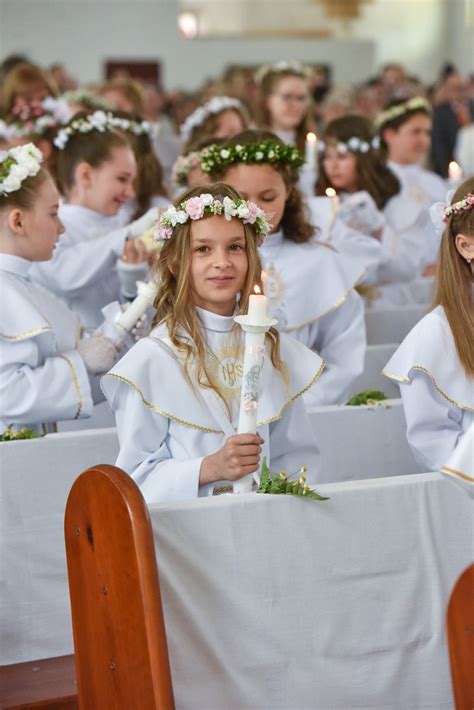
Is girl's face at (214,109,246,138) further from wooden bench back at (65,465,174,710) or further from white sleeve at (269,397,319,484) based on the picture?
wooden bench back at (65,465,174,710)

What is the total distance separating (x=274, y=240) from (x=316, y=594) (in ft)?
6.55

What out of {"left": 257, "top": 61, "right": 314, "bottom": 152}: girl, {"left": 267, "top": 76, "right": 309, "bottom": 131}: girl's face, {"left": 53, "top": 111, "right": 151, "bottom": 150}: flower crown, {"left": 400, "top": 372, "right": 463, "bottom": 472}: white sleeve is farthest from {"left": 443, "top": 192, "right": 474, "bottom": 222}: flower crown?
{"left": 267, "top": 76, "right": 309, "bottom": 131}: girl's face

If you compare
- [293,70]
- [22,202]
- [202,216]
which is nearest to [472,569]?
[202,216]

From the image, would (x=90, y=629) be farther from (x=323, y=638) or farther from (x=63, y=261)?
(x=63, y=261)

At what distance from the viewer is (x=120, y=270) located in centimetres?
438

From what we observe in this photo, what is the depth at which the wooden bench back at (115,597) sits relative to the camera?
7.68 ft

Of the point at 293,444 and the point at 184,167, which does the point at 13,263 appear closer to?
the point at 293,444

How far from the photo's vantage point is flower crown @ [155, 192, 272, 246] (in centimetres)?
303

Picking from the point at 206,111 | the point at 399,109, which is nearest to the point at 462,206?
the point at 206,111

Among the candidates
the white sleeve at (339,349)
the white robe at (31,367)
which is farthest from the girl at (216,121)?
the white robe at (31,367)

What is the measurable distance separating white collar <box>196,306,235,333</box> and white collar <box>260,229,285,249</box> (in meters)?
1.30

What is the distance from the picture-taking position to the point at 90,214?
5.05 m

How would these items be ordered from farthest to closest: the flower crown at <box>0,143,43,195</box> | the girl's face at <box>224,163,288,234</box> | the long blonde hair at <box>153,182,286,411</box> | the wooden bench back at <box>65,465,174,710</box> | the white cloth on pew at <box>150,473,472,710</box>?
the girl's face at <box>224,163,288,234</box>
the flower crown at <box>0,143,43,195</box>
the long blonde hair at <box>153,182,286,411</box>
the white cloth on pew at <box>150,473,472,710</box>
the wooden bench back at <box>65,465,174,710</box>

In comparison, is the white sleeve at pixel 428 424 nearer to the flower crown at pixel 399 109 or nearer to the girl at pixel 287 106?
the girl at pixel 287 106
